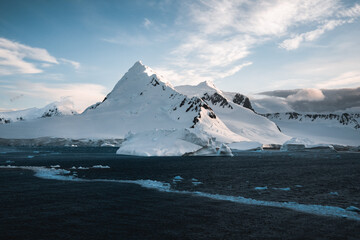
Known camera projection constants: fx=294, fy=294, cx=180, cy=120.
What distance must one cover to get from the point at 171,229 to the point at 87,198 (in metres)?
8.43

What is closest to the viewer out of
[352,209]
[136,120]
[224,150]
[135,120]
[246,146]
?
[352,209]

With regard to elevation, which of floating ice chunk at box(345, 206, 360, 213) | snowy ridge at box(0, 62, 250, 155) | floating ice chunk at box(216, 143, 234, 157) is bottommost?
floating ice chunk at box(345, 206, 360, 213)

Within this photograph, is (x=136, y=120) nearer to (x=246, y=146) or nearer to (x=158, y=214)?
(x=246, y=146)

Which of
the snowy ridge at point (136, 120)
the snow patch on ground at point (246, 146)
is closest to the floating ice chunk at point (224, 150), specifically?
the snow patch on ground at point (246, 146)

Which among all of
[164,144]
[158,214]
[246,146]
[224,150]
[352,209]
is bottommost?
[352,209]

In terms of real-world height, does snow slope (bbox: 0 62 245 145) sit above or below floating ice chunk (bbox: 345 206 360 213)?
above

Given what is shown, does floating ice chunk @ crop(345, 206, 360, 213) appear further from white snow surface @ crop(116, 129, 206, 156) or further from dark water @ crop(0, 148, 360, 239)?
white snow surface @ crop(116, 129, 206, 156)

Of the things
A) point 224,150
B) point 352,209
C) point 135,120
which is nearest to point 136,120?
point 135,120

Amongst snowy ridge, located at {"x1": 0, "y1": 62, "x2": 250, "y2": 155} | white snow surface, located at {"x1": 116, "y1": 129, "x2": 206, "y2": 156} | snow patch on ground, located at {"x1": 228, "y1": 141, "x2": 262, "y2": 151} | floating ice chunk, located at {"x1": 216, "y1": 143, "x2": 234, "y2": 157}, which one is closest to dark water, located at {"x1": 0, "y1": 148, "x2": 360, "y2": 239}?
white snow surface, located at {"x1": 116, "y1": 129, "x2": 206, "y2": 156}

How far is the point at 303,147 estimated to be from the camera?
364 ft

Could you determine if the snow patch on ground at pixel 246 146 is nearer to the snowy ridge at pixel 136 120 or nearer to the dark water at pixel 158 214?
the snowy ridge at pixel 136 120

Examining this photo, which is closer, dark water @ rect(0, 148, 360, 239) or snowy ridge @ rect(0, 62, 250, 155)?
dark water @ rect(0, 148, 360, 239)

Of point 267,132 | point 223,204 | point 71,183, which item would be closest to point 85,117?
point 267,132

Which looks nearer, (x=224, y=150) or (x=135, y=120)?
(x=224, y=150)
